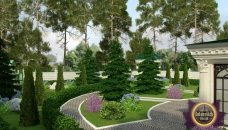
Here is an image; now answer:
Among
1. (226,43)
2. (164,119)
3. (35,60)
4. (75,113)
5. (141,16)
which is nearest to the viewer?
(226,43)

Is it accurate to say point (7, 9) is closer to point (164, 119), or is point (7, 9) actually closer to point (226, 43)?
point (164, 119)

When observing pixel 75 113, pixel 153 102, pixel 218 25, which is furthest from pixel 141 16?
pixel 75 113

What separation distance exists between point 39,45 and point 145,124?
136 ft

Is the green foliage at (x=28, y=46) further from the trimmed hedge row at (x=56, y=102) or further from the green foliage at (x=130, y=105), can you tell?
the green foliage at (x=130, y=105)

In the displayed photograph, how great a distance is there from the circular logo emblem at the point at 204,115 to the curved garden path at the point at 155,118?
158 inches

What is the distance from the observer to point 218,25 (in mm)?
65938

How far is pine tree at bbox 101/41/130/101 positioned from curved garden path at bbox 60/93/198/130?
3023 mm

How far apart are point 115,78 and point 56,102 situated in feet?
24.1

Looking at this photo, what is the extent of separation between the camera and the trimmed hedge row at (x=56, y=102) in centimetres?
1839

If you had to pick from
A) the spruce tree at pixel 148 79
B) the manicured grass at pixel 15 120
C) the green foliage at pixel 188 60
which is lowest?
the manicured grass at pixel 15 120

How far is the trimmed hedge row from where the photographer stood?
18.4 m

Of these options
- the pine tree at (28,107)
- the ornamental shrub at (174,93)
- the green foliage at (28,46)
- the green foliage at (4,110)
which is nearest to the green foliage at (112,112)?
the pine tree at (28,107)

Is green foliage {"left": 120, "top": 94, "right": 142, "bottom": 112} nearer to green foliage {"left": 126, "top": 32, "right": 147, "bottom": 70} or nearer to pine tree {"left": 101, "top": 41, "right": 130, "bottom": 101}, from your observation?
pine tree {"left": 101, "top": 41, "right": 130, "bottom": 101}

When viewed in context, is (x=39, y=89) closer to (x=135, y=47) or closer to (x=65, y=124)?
Answer: (x=65, y=124)
